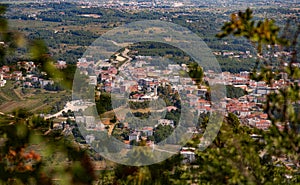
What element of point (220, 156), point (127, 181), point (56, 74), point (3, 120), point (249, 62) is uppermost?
point (56, 74)

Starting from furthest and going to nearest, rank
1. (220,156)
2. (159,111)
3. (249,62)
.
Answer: (249,62), (159,111), (220,156)

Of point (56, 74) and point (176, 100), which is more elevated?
point (56, 74)

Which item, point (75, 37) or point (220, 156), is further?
point (75, 37)

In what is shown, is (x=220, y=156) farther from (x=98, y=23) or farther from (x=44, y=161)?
(x=98, y=23)

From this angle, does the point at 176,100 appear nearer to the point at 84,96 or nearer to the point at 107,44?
the point at 84,96

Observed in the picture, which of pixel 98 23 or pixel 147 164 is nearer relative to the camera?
pixel 147 164

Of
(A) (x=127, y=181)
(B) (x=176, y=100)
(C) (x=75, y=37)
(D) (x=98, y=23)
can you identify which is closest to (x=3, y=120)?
(A) (x=127, y=181)

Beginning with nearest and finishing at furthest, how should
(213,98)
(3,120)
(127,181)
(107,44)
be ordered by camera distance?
(3,120) < (127,181) < (213,98) < (107,44)

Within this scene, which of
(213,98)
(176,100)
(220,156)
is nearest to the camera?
(220,156)

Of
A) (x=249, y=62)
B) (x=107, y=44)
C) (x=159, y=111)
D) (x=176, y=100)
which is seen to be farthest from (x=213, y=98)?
(x=107, y=44)
